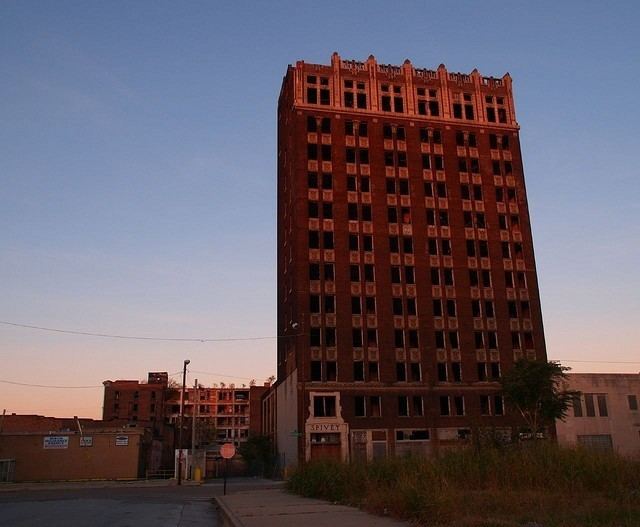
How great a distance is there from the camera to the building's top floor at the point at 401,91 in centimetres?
6912

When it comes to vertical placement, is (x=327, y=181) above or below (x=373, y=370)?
above

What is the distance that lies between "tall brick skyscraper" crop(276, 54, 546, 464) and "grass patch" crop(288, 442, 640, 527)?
35.1 metres

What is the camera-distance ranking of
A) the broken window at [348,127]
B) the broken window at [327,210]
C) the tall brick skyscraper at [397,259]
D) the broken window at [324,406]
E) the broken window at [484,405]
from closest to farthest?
the broken window at [324,406] < the tall brick skyscraper at [397,259] < the broken window at [484,405] < the broken window at [327,210] < the broken window at [348,127]

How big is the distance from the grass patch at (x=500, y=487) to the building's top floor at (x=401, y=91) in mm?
51875

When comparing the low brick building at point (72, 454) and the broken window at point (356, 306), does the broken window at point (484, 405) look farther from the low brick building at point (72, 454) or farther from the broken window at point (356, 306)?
the low brick building at point (72, 454)

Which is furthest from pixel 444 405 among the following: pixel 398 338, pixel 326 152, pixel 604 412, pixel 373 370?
pixel 326 152

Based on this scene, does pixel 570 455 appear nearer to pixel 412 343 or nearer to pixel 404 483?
pixel 404 483

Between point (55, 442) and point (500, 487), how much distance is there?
52558 millimetres

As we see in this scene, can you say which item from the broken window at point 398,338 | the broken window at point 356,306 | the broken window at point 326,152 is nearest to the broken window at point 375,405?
the broken window at point 398,338

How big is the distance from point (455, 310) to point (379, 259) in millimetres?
9167

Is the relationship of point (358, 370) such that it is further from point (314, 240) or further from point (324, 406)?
point (314, 240)

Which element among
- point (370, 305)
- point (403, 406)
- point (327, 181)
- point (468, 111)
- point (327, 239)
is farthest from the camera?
point (468, 111)

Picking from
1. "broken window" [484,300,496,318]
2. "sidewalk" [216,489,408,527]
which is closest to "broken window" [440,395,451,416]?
"broken window" [484,300,496,318]

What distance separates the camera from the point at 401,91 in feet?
234
